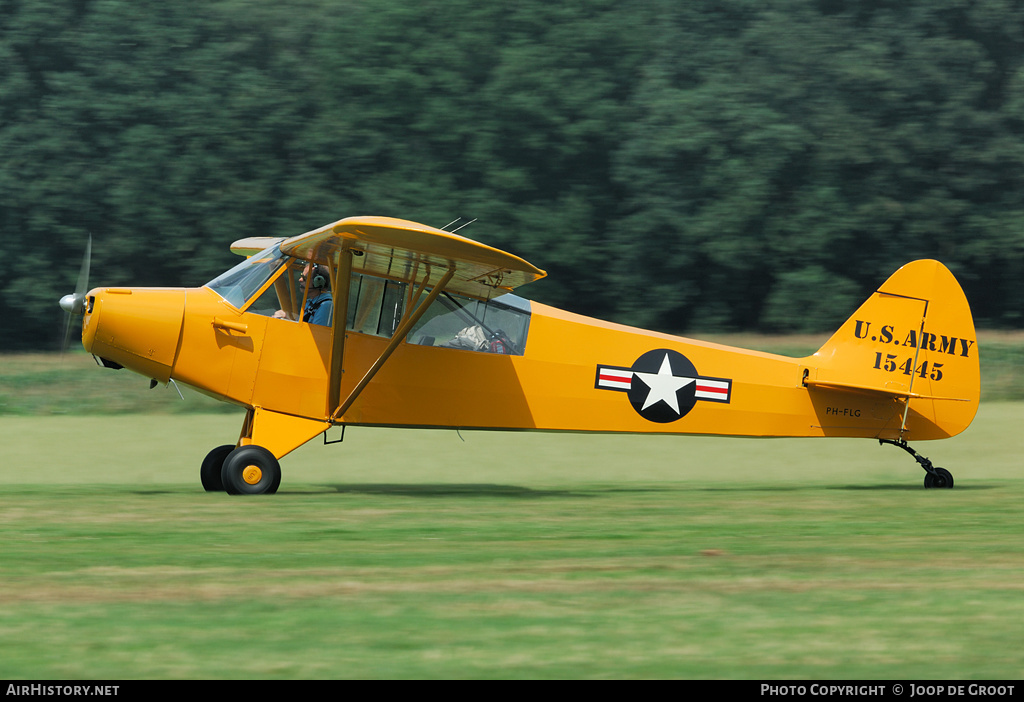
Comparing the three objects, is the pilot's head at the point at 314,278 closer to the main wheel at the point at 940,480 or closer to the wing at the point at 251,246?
the wing at the point at 251,246

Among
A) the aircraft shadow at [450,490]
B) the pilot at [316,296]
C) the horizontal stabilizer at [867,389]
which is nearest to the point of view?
the pilot at [316,296]

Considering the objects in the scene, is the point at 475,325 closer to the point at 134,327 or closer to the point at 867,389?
the point at 134,327

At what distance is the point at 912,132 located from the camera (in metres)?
23.1

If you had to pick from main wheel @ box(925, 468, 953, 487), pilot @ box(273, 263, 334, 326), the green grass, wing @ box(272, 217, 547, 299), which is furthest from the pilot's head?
main wheel @ box(925, 468, 953, 487)

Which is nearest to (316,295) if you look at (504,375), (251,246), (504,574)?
(504,375)

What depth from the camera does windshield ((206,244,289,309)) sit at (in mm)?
9367

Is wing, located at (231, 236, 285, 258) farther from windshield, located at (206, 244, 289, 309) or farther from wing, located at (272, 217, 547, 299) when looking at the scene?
wing, located at (272, 217, 547, 299)

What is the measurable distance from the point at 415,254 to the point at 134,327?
8.33 ft

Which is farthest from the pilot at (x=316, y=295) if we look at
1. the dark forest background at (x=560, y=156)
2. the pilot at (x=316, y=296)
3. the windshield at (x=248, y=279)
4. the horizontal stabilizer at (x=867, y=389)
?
the dark forest background at (x=560, y=156)

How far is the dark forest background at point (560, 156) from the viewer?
2241 cm

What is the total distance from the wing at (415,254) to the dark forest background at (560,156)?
475 inches

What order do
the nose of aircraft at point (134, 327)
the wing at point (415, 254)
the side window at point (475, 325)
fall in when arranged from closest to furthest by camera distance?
the wing at point (415, 254), the nose of aircraft at point (134, 327), the side window at point (475, 325)
